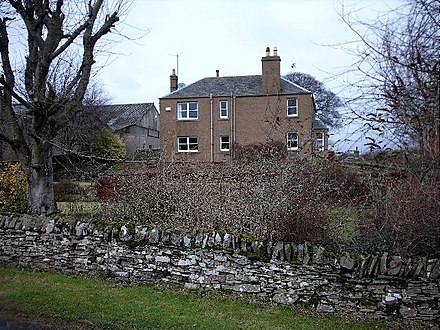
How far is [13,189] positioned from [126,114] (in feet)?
117

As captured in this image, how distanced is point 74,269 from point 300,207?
4.52 metres

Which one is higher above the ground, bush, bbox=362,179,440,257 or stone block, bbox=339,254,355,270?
bush, bbox=362,179,440,257

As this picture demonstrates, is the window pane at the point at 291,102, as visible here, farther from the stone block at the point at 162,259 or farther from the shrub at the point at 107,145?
the stone block at the point at 162,259

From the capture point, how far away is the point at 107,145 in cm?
3347

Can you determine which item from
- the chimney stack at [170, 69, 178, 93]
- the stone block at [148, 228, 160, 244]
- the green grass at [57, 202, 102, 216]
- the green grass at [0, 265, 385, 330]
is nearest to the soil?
the green grass at [0, 265, 385, 330]

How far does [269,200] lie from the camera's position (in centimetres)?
859

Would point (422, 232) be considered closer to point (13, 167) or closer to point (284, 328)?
point (284, 328)

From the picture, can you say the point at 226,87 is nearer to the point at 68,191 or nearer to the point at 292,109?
the point at 292,109

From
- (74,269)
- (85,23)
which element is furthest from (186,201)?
(85,23)

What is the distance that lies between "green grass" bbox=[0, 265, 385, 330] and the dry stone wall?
0.28m

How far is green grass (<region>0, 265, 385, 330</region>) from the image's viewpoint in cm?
615

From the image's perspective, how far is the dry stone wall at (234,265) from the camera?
6168 millimetres

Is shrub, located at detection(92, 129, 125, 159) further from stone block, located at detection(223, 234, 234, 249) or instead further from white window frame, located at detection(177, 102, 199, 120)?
stone block, located at detection(223, 234, 234, 249)

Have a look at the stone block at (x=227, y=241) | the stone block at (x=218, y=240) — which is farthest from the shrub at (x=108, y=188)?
the stone block at (x=227, y=241)
